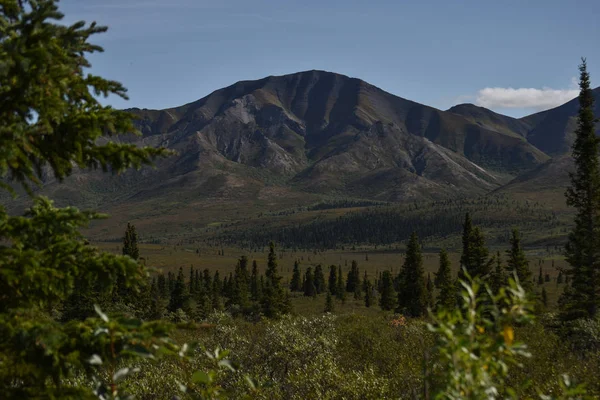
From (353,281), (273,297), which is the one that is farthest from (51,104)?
(353,281)

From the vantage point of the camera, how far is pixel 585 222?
41656mm

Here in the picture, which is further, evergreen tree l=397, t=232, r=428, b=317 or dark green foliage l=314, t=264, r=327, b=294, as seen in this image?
dark green foliage l=314, t=264, r=327, b=294

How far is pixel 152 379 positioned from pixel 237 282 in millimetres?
83642

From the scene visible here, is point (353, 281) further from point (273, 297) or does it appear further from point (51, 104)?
point (51, 104)

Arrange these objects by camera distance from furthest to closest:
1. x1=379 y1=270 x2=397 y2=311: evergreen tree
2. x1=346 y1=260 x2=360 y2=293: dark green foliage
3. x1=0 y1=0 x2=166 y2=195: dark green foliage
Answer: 1. x1=346 y1=260 x2=360 y2=293: dark green foliage
2. x1=379 y1=270 x2=397 y2=311: evergreen tree
3. x1=0 y1=0 x2=166 y2=195: dark green foliage

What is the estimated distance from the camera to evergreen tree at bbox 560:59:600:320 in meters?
39.5

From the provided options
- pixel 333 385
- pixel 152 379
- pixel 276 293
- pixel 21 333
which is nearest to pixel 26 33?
pixel 21 333

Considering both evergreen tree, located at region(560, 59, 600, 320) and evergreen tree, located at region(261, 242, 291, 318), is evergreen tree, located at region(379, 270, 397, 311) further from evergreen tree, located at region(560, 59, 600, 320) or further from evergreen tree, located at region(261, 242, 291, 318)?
evergreen tree, located at region(560, 59, 600, 320)

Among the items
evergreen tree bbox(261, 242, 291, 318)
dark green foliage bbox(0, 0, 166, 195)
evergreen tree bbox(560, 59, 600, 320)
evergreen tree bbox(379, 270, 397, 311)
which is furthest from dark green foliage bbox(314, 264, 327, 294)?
dark green foliage bbox(0, 0, 166, 195)

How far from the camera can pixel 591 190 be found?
133ft

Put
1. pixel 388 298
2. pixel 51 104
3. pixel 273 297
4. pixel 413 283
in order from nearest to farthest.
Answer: pixel 51 104, pixel 413 283, pixel 273 297, pixel 388 298

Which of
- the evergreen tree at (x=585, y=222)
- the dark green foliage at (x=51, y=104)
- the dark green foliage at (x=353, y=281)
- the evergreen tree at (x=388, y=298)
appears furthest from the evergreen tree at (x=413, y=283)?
the dark green foliage at (x=51, y=104)

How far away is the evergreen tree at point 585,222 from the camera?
39.5 metres

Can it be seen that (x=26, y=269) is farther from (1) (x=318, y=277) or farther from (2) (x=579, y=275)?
(1) (x=318, y=277)
